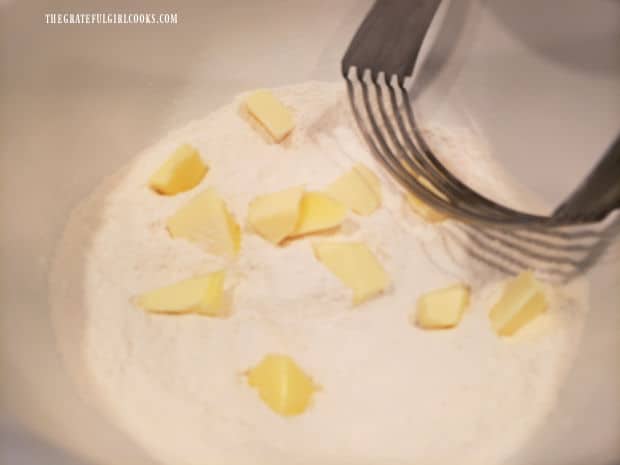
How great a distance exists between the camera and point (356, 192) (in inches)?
29.8

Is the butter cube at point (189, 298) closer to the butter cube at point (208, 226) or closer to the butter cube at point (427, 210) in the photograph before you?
the butter cube at point (208, 226)

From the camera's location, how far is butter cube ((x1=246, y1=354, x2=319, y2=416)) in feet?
1.94

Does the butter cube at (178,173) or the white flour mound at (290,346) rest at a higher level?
the butter cube at (178,173)

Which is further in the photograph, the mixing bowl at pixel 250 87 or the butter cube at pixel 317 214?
the butter cube at pixel 317 214

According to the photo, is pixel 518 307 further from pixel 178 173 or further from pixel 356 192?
pixel 178 173

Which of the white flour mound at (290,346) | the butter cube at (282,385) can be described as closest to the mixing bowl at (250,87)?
the white flour mound at (290,346)

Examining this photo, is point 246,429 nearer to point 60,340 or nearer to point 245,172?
point 60,340

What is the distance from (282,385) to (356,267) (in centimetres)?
15

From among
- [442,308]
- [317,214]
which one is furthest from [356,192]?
[442,308]

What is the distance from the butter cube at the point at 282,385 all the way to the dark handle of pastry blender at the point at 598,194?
27 cm

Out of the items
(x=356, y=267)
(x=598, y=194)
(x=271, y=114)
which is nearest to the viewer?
(x=598, y=194)

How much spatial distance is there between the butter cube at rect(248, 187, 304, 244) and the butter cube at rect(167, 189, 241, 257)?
3 centimetres

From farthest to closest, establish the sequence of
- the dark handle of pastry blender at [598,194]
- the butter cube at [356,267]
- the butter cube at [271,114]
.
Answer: the butter cube at [271,114] → the butter cube at [356,267] → the dark handle of pastry blender at [598,194]

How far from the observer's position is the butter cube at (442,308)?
0.66 metres
